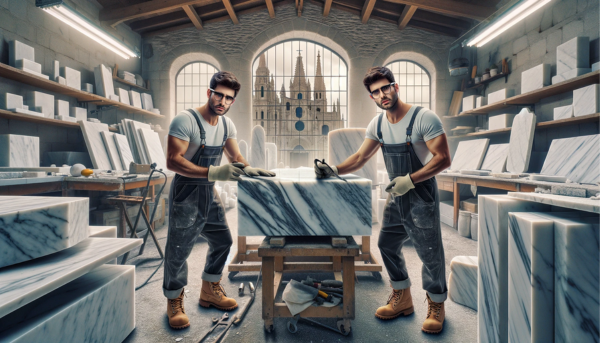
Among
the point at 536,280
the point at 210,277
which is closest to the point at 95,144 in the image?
the point at 210,277

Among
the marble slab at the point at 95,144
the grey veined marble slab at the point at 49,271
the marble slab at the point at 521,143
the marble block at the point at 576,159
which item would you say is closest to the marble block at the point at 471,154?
the marble slab at the point at 521,143

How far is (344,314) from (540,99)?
540 centimetres

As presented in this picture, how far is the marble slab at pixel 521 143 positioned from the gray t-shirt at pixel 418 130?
11.4ft

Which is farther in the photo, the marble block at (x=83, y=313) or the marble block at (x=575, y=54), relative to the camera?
the marble block at (x=575, y=54)

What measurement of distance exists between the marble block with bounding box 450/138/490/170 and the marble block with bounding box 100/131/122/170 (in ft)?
22.0

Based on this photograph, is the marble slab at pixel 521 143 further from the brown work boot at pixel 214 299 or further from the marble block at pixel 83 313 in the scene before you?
the marble block at pixel 83 313

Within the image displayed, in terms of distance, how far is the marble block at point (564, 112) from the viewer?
12.7 ft

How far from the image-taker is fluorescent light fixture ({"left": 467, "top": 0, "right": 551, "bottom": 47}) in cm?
377

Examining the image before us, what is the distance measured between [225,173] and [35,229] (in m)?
0.94

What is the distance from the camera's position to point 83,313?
54.7 inches

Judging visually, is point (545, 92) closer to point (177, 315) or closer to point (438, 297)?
point (438, 297)

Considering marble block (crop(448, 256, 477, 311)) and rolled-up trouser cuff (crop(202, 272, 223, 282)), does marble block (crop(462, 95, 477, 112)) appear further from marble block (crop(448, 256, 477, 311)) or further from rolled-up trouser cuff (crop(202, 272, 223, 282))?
rolled-up trouser cuff (crop(202, 272, 223, 282))

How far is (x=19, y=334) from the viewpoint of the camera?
109 cm

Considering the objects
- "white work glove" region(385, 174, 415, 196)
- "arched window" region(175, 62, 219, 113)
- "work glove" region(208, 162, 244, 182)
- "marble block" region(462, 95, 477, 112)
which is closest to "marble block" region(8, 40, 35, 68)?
"arched window" region(175, 62, 219, 113)
